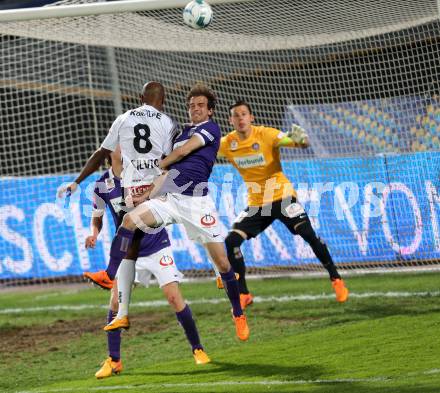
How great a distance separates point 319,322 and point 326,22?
3.36 meters

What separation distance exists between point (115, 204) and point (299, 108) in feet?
18.5

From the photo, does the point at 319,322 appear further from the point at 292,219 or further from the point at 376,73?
the point at 376,73

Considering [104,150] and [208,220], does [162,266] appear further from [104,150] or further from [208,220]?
[104,150]

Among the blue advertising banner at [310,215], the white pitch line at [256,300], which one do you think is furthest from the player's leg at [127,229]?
the blue advertising banner at [310,215]

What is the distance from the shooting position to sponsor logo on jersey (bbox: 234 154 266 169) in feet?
37.0

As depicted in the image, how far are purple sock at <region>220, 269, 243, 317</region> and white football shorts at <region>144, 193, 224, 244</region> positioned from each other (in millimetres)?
448

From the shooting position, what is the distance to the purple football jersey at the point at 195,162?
29.0ft

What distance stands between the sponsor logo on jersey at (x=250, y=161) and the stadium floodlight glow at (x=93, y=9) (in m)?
2.12

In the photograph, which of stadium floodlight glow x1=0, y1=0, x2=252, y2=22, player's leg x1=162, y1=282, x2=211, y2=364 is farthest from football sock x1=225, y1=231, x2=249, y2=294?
stadium floodlight glow x1=0, y1=0, x2=252, y2=22

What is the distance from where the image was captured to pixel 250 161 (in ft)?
37.1

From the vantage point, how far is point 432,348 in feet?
26.8

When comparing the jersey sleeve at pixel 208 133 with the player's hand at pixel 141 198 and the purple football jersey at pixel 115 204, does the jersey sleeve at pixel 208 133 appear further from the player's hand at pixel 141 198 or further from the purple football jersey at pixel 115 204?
the purple football jersey at pixel 115 204

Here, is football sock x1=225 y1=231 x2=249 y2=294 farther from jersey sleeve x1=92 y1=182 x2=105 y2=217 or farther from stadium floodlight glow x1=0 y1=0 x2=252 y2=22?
stadium floodlight glow x1=0 y1=0 x2=252 y2=22

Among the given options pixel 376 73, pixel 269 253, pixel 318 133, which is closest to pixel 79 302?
pixel 269 253
